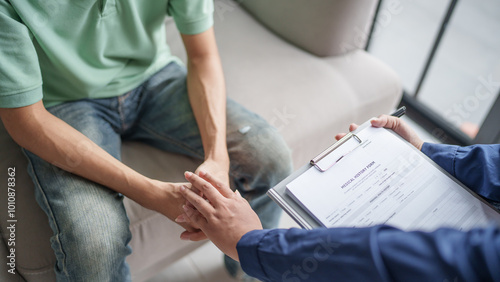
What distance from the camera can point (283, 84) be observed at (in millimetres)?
1273

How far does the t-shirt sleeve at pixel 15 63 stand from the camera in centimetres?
80

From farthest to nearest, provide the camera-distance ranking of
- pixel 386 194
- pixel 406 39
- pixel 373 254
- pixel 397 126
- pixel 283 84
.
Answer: pixel 406 39, pixel 283 84, pixel 397 126, pixel 386 194, pixel 373 254

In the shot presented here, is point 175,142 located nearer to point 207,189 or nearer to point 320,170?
point 207,189

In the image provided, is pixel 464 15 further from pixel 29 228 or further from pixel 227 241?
pixel 29 228

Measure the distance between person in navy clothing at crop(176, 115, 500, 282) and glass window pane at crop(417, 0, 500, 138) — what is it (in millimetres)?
929

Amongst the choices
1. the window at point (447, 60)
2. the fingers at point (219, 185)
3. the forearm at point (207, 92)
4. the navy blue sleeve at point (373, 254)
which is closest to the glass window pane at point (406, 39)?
the window at point (447, 60)

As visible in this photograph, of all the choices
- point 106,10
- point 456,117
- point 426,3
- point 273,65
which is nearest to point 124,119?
point 106,10

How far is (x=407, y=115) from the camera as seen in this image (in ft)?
5.91

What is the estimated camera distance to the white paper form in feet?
2.38

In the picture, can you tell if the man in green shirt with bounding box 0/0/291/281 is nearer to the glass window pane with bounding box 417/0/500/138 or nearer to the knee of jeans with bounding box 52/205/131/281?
the knee of jeans with bounding box 52/205/131/281

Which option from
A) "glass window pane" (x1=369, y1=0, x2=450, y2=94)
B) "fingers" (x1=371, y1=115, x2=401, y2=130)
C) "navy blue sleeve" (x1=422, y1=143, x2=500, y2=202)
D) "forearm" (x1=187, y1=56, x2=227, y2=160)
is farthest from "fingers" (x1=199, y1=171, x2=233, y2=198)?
"glass window pane" (x1=369, y1=0, x2=450, y2=94)

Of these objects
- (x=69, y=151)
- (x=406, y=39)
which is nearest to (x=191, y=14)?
(x=69, y=151)

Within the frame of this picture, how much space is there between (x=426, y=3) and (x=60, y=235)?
2.22 m

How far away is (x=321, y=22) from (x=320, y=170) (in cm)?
70
